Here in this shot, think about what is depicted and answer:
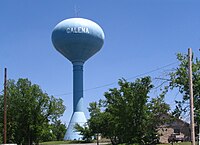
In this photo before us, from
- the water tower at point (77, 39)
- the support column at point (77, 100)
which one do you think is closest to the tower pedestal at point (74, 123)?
the support column at point (77, 100)

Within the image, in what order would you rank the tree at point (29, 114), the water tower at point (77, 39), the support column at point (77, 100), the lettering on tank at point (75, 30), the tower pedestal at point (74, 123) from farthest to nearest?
the tower pedestal at point (74, 123), the support column at point (77, 100), the lettering on tank at point (75, 30), the water tower at point (77, 39), the tree at point (29, 114)

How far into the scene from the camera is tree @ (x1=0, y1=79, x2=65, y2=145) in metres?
48.6

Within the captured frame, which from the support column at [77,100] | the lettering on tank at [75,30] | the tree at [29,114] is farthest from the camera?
the support column at [77,100]

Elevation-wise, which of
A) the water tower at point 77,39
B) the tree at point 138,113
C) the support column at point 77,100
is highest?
the water tower at point 77,39

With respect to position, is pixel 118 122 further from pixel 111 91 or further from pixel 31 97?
pixel 31 97

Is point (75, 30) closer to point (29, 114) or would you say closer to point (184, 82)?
point (29, 114)

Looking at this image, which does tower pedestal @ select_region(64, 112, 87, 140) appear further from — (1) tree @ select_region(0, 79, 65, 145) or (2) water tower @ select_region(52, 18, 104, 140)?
(1) tree @ select_region(0, 79, 65, 145)

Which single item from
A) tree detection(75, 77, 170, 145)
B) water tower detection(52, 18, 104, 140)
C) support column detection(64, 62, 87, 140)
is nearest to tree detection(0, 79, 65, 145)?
tree detection(75, 77, 170, 145)

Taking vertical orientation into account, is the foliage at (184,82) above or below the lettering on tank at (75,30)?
below

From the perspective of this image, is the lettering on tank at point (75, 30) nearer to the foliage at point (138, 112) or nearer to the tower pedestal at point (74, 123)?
the tower pedestal at point (74, 123)

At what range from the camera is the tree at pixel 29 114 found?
159ft

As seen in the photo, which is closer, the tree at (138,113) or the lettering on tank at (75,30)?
the tree at (138,113)

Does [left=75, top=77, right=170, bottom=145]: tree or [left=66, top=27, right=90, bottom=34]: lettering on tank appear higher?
[left=66, top=27, right=90, bottom=34]: lettering on tank

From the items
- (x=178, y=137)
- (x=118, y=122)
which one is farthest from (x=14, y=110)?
(x=178, y=137)
